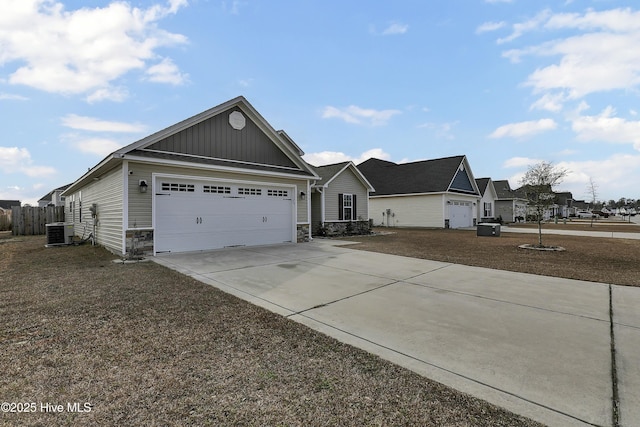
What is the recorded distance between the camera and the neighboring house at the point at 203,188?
9.06 metres

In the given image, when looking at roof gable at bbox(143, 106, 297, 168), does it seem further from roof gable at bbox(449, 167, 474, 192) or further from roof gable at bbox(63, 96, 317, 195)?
roof gable at bbox(449, 167, 474, 192)

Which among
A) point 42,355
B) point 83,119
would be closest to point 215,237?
point 42,355

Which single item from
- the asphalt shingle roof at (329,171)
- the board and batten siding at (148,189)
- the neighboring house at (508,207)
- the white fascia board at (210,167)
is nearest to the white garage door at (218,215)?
the board and batten siding at (148,189)

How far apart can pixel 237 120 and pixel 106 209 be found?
579 cm

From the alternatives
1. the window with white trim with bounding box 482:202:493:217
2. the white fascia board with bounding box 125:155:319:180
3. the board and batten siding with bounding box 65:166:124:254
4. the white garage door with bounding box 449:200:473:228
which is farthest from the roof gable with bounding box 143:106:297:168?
the window with white trim with bounding box 482:202:493:217

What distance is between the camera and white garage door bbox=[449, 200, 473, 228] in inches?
957

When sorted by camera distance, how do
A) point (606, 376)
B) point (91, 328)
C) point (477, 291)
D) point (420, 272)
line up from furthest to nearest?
point (420, 272)
point (477, 291)
point (91, 328)
point (606, 376)

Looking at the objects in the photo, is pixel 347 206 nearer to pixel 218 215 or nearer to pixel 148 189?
pixel 218 215

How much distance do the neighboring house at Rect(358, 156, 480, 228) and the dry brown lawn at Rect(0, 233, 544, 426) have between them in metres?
21.8

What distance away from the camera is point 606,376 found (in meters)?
2.62

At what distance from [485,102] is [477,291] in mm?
13455

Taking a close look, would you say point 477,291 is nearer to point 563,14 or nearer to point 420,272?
point 420,272

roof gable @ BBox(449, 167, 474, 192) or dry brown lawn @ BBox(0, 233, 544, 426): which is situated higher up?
roof gable @ BBox(449, 167, 474, 192)

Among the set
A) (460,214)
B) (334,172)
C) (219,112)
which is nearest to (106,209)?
(219,112)
